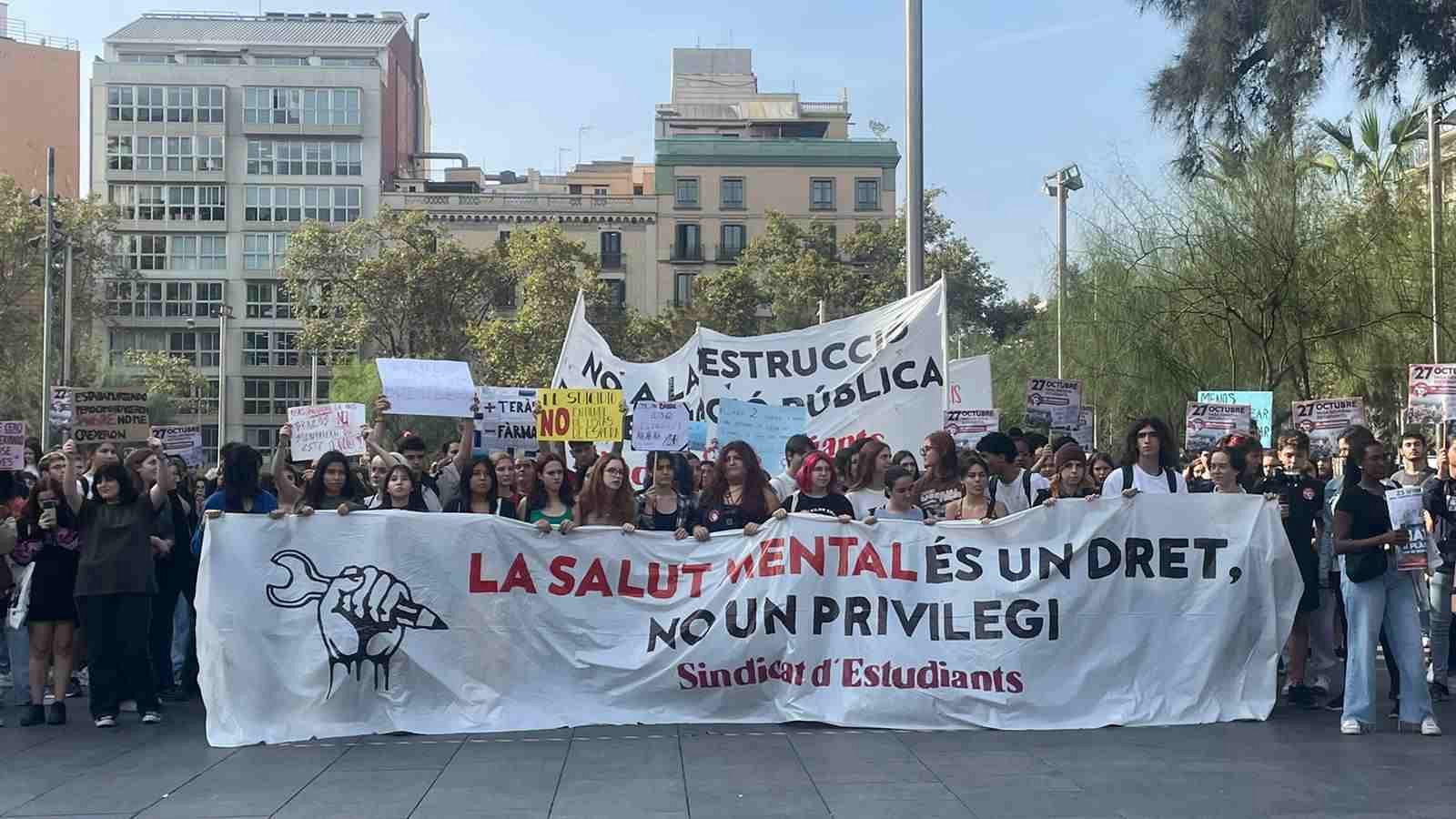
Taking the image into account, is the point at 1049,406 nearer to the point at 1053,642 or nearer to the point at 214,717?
the point at 1053,642

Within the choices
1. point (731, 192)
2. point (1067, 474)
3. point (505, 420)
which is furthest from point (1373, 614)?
point (731, 192)

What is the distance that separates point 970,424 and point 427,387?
5.16 m

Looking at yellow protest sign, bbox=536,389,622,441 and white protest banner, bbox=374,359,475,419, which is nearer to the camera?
white protest banner, bbox=374,359,475,419

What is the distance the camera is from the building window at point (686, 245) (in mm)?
82625

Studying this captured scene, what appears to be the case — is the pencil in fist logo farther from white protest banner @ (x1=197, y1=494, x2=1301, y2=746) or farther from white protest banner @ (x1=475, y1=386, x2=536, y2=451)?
white protest banner @ (x1=475, y1=386, x2=536, y2=451)

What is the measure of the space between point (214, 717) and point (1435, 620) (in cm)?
748

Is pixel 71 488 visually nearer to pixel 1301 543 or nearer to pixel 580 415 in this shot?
pixel 580 415

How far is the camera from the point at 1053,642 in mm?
10070

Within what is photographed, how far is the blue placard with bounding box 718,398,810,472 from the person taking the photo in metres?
13.7

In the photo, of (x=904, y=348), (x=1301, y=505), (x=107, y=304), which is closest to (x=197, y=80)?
(x=107, y=304)

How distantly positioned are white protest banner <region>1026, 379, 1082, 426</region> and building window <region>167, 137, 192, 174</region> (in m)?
71.5

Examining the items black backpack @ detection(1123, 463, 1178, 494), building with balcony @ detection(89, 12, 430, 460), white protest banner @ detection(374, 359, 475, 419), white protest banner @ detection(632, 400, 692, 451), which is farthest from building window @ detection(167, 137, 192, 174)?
black backpack @ detection(1123, 463, 1178, 494)

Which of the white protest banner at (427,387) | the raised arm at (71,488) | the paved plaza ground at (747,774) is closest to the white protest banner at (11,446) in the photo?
the raised arm at (71,488)

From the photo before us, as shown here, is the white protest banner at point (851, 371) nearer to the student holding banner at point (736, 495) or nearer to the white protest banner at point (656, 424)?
the white protest banner at point (656, 424)
